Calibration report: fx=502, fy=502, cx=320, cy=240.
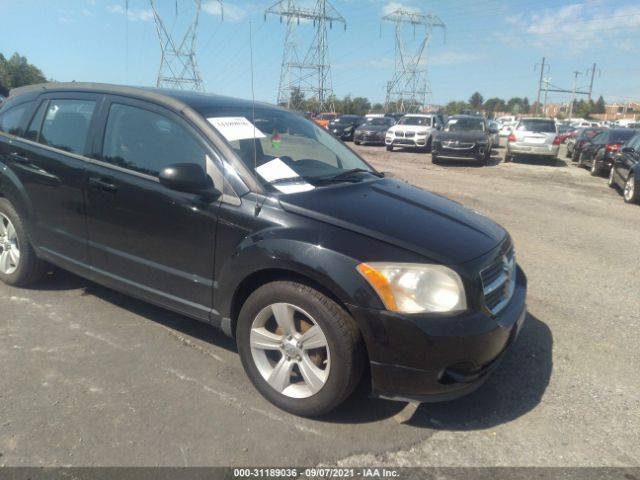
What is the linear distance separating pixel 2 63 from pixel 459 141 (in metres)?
63.6

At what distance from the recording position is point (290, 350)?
280 cm

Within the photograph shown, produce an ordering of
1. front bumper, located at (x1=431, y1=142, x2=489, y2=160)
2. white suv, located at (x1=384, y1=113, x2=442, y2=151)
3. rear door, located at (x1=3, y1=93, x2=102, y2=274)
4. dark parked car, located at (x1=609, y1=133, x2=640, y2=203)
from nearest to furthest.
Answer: rear door, located at (x1=3, y1=93, x2=102, y2=274), dark parked car, located at (x1=609, y1=133, x2=640, y2=203), front bumper, located at (x1=431, y1=142, x2=489, y2=160), white suv, located at (x1=384, y1=113, x2=442, y2=151)

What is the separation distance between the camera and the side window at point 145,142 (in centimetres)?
322

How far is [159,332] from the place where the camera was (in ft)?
12.3

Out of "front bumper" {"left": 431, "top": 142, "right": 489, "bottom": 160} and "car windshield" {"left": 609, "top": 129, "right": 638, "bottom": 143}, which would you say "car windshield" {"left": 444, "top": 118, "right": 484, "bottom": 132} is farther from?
"car windshield" {"left": 609, "top": 129, "right": 638, "bottom": 143}

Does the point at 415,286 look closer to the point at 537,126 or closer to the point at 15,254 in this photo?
the point at 15,254

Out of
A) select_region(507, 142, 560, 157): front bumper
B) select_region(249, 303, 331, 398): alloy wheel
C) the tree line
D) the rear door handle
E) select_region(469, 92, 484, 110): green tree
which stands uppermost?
select_region(469, 92, 484, 110): green tree

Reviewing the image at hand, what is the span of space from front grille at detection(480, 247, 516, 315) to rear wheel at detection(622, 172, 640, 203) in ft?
28.9

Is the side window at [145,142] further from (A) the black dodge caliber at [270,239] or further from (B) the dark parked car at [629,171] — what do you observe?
(B) the dark parked car at [629,171]

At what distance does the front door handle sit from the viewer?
3.44m

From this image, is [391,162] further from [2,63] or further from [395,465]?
[2,63]

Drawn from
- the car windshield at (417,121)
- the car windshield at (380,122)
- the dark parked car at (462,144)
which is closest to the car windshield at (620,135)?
the dark parked car at (462,144)

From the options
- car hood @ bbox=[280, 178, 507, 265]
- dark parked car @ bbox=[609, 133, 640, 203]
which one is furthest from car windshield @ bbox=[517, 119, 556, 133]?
car hood @ bbox=[280, 178, 507, 265]

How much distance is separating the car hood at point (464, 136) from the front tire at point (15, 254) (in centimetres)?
1503
